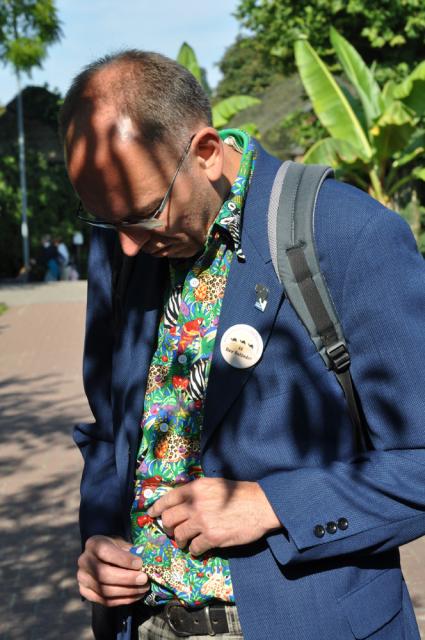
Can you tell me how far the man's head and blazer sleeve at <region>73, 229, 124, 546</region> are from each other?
0.89ft

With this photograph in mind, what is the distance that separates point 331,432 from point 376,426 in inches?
3.8

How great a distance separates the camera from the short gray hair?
5.93 ft

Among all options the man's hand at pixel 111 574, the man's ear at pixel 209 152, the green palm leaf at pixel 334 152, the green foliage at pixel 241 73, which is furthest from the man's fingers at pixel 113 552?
the green foliage at pixel 241 73

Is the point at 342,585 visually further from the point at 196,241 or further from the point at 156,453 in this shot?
the point at 196,241

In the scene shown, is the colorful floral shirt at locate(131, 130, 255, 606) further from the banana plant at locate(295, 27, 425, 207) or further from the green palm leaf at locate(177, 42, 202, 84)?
the green palm leaf at locate(177, 42, 202, 84)

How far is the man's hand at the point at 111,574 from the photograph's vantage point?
1.91 metres

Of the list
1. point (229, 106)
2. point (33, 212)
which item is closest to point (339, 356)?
point (229, 106)

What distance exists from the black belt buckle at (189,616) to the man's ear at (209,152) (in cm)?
87

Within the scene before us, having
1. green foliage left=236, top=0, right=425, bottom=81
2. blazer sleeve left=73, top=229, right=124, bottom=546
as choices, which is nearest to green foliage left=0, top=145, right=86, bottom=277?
green foliage left=236, top=0, right=425, bottom=81

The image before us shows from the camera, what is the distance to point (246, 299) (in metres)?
1.85

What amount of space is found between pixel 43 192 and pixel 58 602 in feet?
88.1

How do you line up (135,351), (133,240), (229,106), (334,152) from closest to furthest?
1. (133,240)
2. (135,351)
3. (334,152)
4. (229,106)

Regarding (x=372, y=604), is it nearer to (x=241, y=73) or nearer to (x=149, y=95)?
(x=149, y=95)

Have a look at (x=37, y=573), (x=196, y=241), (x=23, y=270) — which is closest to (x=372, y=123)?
(x=37, y=573)
